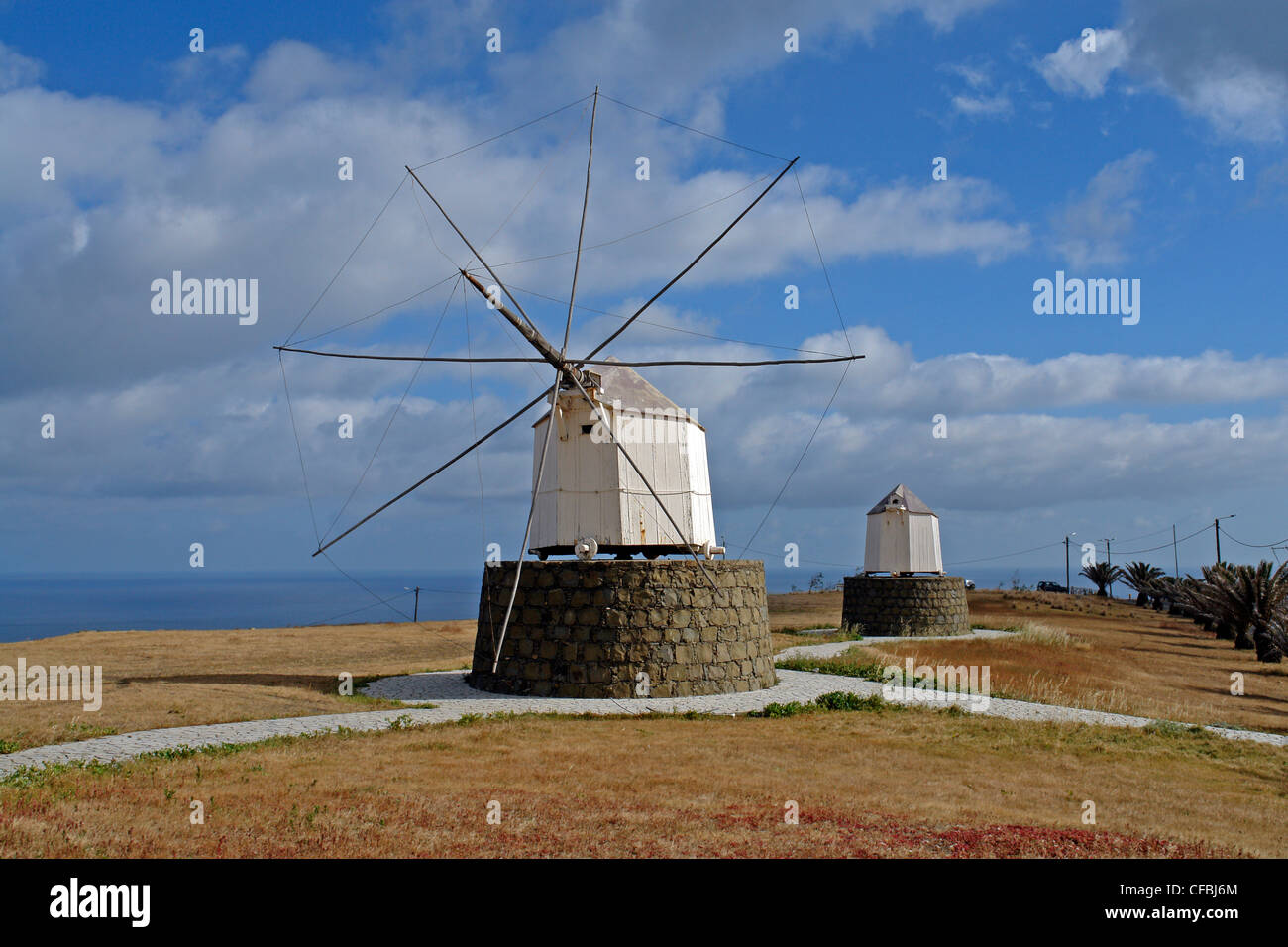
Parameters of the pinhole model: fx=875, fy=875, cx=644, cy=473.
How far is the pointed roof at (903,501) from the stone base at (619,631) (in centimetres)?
1882

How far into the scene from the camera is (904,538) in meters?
34.0

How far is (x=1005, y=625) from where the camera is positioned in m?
37.0

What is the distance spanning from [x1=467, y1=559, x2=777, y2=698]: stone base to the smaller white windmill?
60.5 ft

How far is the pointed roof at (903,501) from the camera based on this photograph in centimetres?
3431

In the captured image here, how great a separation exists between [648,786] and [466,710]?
254 inches

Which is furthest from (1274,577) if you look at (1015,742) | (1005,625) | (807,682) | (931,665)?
(1015,742)

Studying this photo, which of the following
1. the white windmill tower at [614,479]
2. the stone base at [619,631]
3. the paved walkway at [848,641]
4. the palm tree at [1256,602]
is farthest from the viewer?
the palm tree at [1256,602]

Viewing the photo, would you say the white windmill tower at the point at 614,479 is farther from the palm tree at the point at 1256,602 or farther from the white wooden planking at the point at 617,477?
the palm tree at the point at 1256,602

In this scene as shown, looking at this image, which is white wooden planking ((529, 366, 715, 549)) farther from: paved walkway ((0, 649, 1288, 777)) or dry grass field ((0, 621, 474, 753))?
dry grass field ((0, 621, 474, 753))

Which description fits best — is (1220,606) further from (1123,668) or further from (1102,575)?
(1102,575)

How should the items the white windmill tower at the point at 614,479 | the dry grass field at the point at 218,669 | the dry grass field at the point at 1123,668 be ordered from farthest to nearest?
the dry grass field at the point at 1123,668 → the white windmill tower at the point at 614,479 → the dry grass field at the point at 218,669

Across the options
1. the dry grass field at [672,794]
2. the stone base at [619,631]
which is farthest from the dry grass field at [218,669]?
the dry grass field at [672,794]

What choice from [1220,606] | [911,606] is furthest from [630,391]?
[1220,606]
